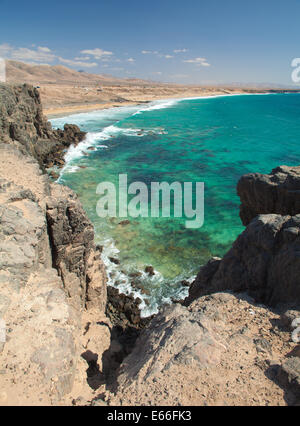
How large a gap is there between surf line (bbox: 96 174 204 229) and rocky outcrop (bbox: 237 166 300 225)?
28.0ft

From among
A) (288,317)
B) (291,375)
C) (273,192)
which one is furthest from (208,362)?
(273,192)

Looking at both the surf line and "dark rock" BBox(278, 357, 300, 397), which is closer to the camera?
"dark rock" BBox(278, 357, 300, 397)

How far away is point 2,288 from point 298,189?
10.3m

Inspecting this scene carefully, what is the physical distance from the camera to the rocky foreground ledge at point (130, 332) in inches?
188

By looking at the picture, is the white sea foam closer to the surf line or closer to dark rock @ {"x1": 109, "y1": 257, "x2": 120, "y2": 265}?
dark rock @ {"x1": 109, "y1": 257, "x2": 120, "y2": 265}

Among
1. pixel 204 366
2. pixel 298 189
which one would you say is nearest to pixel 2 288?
pixel 204 366

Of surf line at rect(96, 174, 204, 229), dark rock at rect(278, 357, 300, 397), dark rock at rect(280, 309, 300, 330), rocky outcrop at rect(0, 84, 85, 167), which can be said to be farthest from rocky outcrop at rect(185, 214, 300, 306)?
rocky outcrop at rect(0, 84, 85, 167)

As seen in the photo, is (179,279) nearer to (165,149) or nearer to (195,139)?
(165,149)

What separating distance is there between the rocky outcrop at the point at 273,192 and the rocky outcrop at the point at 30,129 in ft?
51.6

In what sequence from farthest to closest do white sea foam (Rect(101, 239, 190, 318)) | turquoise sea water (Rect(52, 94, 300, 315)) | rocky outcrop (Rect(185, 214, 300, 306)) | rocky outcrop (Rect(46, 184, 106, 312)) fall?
turquoise sea water (Rect(52, 94, 300, 315)) → white sea foam (Rect(101, 239, 190, 318)) → rocky outcrop (Rect(46, 184, 106, 312)) → rocky outcrop (Rect(185, 214, 300, 306))

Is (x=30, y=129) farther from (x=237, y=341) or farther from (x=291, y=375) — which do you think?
(x=291, y=375)

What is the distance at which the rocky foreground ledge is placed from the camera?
188 inches

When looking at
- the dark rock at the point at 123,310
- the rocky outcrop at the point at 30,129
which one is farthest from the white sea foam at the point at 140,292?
the rocky outcrop at the point at 30,129

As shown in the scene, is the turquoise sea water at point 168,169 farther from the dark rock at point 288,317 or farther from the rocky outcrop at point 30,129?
the dark rock at point 288,317
